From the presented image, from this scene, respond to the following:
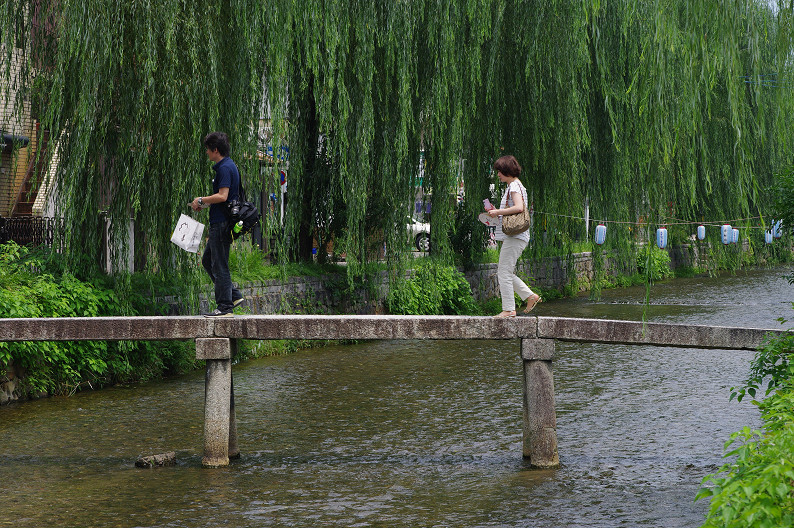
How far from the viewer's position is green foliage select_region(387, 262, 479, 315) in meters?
16.2

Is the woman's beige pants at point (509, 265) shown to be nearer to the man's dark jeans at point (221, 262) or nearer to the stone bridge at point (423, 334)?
the stone bridge at point (423, 334)

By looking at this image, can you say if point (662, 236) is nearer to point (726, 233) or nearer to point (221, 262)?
point (726, 233)

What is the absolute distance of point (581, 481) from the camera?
7.65m

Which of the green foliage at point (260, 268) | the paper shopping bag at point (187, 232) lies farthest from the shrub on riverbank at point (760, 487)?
the green foliage at point (260, 268)

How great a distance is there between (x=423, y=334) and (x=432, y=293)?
331 inches

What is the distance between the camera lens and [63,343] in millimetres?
11188

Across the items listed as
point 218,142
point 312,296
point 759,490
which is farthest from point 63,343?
point 759,490

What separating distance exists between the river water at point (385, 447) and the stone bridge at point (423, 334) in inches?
15.6

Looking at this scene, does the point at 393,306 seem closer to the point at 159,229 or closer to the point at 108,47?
the point at 159,229

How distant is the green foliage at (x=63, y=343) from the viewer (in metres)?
10.6

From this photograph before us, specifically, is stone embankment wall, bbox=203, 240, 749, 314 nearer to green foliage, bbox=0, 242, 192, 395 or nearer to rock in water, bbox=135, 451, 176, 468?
green foliage, bbox=0, 242, 192, 395

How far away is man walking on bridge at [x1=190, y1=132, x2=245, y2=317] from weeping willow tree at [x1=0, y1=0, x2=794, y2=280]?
283 cm

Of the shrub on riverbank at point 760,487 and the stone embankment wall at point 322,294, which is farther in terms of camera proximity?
the stone embankment wall at point 322,294

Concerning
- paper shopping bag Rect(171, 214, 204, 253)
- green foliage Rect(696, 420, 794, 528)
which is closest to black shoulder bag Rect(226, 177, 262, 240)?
paper shopping bag Rect(171, 214, 204, 253)
